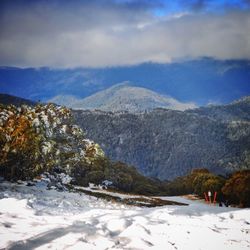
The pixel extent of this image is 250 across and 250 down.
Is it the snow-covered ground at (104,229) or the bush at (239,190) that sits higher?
the bush at (239,190)

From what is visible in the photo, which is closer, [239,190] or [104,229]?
[104,229]

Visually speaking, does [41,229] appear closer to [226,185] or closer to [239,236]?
[239,236]

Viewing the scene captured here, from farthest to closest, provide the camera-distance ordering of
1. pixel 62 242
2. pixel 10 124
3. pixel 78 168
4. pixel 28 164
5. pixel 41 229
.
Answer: pixel 78 168
pixel 28 164
pixel 10 124
pixel 41 229
pixel 62 242

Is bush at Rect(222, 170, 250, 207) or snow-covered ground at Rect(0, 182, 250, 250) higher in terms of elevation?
bush at Rect(222, 170, 250, 207)

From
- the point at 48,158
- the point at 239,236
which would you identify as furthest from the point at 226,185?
the point at 239,236

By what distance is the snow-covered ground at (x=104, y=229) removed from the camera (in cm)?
1755

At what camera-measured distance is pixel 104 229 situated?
Answer: 792 inches

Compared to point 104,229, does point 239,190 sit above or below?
above

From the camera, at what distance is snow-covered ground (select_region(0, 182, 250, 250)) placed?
1755 cm

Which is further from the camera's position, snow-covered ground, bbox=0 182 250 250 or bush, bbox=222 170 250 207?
bush, bbox=222 170 250 207

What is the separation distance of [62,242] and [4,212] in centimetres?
552

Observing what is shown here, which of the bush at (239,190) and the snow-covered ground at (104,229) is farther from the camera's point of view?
the bush at (239,190)

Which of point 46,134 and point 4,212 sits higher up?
point 46,134

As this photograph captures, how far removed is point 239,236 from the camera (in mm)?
21547
